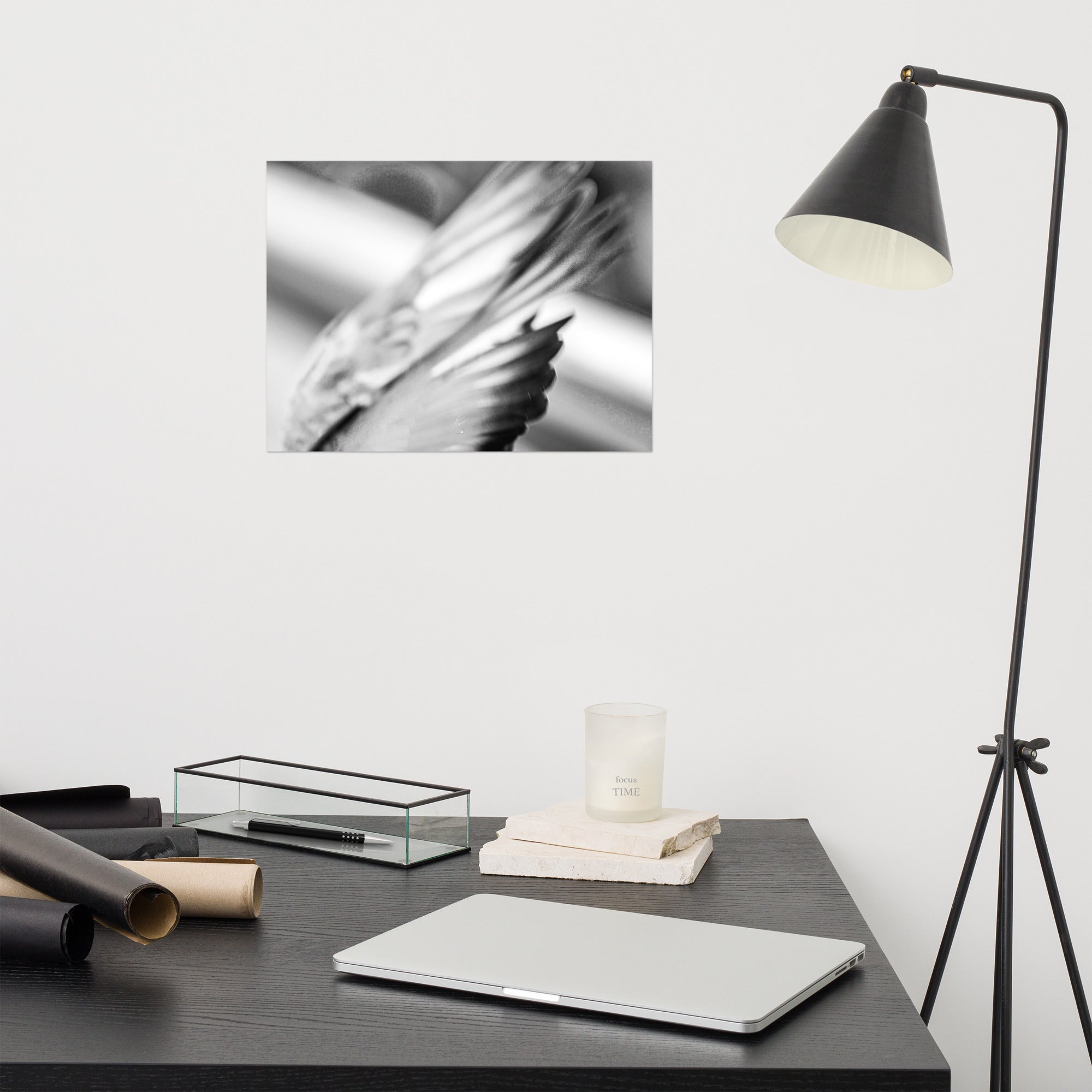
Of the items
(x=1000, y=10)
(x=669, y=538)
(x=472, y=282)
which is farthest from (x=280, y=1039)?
(x=1000, y=10)

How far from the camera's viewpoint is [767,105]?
1.60m

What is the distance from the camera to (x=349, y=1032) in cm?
77

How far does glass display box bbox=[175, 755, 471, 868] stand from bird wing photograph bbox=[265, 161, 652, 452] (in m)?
0.50

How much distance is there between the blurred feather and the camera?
63.5 inches

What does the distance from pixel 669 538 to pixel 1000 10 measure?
2.86 feet

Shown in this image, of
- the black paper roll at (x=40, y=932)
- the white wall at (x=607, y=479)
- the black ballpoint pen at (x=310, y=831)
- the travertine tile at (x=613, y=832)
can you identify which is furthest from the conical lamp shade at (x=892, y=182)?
the black paper roll at (x=40, y=932)

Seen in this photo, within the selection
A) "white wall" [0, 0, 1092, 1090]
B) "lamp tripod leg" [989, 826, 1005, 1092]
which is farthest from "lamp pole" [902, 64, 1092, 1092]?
"white wall" [0, 0, 1092, 1090]

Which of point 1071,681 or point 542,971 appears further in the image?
point 1071,681

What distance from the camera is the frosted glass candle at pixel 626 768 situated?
4.16ft

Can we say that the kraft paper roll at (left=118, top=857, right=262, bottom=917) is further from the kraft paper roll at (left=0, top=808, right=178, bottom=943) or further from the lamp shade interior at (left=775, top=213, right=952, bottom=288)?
the lamp shade interior at (left=775, top=213, right=952, bottom=288)

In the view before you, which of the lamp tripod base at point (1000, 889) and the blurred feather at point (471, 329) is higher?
the blurred feather at point (471, 329)

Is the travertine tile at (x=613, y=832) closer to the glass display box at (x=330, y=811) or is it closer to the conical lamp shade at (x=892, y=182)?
the glass display box at (x=330, y=811)

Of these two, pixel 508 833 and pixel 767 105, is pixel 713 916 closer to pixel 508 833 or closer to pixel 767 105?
pixel 508 833

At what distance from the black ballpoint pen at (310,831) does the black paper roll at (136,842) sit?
0.17 meters
